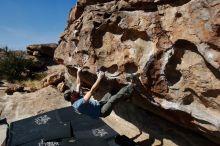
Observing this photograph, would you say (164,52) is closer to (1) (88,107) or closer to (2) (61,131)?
(1) (88,107)

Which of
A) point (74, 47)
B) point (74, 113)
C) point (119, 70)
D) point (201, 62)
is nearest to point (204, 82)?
point (201, 62)

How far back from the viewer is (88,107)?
6855 mm

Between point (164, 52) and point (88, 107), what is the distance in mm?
1939

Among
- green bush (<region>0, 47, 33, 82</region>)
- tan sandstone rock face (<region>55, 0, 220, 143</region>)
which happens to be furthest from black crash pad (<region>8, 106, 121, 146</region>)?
green bush (<region>0, 47, 33, 82</region>)

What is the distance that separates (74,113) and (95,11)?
2.60 meters

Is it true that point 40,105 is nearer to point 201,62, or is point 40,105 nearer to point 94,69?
point 94,69

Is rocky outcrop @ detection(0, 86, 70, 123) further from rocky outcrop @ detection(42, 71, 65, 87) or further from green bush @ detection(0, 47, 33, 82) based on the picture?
green bush @ detection(0, 47, 33, 82)

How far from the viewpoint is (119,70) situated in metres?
7.24

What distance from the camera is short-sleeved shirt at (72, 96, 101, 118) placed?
6.76m

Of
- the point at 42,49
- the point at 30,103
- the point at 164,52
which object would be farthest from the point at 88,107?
the point at 42,49

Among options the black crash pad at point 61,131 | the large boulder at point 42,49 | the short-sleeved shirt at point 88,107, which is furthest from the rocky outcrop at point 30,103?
the large boulder at point 42,49

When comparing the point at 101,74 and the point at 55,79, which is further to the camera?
the point at 55,79

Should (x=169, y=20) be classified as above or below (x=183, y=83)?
above

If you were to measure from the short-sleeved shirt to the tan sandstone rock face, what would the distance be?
789 millimetres
